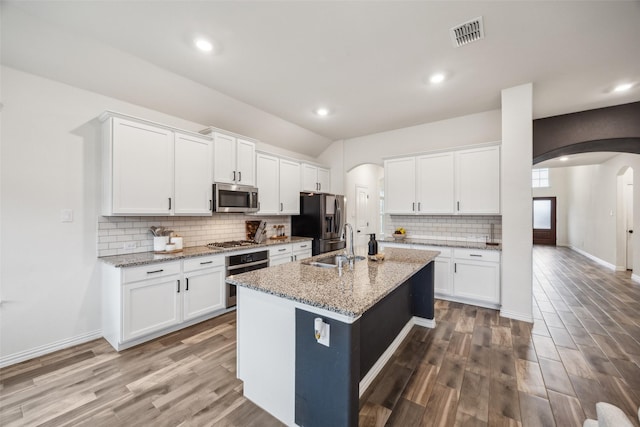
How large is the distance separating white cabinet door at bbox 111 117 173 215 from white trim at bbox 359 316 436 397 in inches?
107

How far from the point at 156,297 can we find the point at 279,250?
1.79 m

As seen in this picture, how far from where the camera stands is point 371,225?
6.96 metres

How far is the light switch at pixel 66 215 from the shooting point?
8.68ft

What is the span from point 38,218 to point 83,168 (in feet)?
2.02

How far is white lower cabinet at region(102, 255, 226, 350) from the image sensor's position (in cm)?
255

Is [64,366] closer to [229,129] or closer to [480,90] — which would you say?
[229,129]

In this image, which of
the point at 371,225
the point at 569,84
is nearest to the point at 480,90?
the point at 569,84

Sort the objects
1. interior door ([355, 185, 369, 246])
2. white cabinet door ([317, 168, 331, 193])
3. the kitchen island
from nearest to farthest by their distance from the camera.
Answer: the kitchen island
white cabinet door ([317, 168, 331, 193])
interior door ([355, 185, 369, 246])

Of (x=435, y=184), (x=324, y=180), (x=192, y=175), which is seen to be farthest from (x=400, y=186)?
(x=192, y=175)

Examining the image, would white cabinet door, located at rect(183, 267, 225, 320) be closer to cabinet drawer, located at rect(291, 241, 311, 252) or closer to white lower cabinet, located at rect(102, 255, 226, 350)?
white lower cabinet, located at rect(102, 255, 226, 350)

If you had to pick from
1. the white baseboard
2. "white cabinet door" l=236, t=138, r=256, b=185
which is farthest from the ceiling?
the white baseboard

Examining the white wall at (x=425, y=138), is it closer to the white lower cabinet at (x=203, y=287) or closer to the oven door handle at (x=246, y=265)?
the oven door handle at (x=246, y=265)

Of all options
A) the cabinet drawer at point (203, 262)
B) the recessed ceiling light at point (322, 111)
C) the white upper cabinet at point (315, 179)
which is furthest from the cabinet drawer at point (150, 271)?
the recessed ceiling light at point (322, 111)

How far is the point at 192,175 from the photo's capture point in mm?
3324
